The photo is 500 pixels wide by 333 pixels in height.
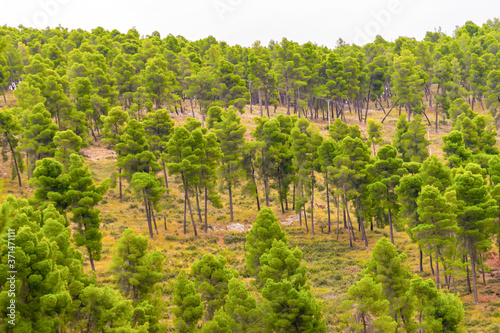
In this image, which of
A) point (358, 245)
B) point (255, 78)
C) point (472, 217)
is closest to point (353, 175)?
point (358, 245)

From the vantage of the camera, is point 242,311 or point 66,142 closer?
point 242,311

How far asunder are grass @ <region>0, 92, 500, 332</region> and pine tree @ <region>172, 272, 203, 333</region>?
20.3ft

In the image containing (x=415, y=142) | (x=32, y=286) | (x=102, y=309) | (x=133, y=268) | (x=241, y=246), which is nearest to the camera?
(x=32, y=286)

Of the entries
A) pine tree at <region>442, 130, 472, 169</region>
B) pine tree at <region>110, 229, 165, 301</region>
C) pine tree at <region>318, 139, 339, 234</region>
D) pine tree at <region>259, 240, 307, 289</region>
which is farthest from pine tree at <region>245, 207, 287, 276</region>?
pine tree at <region>442, 130, 472, 169</region>

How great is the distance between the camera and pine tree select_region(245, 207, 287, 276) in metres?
34.4

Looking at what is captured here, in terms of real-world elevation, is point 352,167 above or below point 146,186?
above

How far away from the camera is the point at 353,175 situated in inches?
1827

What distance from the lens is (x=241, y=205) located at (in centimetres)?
6131

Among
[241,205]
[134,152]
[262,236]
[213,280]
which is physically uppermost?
[134,152]

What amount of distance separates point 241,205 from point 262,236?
1051 inches

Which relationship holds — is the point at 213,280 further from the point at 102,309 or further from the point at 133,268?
the point at 102,309

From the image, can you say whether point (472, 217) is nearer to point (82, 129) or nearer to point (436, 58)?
point (82, 129)

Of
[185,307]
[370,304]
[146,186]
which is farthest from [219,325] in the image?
[146,186]

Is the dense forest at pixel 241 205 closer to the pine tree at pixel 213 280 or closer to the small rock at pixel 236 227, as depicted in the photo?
the pine tree at pixel 213 280
